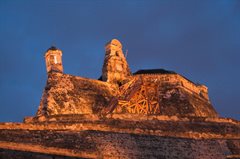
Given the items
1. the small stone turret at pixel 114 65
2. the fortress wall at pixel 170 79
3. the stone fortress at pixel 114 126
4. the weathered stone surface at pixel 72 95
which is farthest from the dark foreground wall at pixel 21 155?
the small stone turret at pixel 114 65

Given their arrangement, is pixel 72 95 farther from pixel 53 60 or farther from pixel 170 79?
pixel 170 79

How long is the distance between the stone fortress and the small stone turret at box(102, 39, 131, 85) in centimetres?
98

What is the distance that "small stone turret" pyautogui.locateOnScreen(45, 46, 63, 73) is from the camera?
27594 mm

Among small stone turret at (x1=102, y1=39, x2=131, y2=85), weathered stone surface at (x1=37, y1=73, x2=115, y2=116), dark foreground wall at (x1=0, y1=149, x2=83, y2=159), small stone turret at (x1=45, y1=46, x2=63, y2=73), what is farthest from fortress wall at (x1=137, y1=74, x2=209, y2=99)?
dark foreground wall at (x1=0, y1=149, x2=83, y2=159)

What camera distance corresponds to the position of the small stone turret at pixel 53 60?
27.6 meters

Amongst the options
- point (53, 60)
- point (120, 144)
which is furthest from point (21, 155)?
point (53, 60)

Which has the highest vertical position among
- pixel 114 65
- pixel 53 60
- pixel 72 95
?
pixel 114 65

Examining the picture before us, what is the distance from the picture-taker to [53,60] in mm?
27797

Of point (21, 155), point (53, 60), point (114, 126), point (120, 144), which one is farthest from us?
point (53, 60)

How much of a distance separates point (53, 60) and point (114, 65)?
4.63m

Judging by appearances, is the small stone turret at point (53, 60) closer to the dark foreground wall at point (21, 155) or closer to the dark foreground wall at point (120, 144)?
the dark foreground wall at point (120, 144)

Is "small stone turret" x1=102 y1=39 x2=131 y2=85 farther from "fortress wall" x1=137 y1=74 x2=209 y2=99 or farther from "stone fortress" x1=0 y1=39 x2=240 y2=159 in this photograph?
"fortress wall" x1=137 y1=74 x2=209 y2=99

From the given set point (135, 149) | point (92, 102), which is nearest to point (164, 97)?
point (92, 102)

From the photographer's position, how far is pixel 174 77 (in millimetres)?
30188
